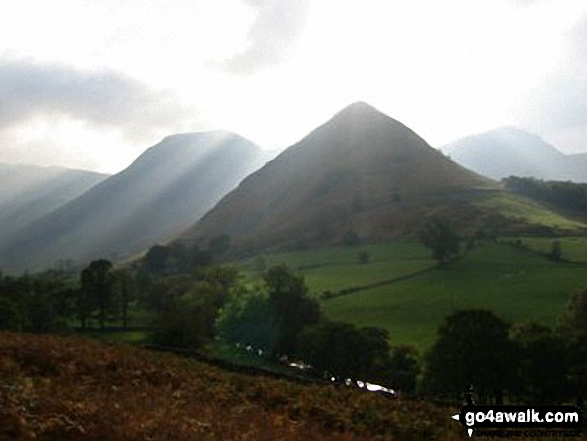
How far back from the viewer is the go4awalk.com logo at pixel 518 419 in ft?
69.4

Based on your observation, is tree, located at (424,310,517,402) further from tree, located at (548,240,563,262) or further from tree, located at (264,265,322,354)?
tree, located at (548,240,563,262)

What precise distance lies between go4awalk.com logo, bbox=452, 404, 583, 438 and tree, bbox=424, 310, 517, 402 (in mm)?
58304

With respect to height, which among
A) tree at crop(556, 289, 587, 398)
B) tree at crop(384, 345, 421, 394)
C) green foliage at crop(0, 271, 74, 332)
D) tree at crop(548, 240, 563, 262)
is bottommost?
tree at crop(384, 345, 421, 394)

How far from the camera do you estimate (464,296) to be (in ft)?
425

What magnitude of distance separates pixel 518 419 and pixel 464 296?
112 m

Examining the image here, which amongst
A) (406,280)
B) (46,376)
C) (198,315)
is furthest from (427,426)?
(406,280)

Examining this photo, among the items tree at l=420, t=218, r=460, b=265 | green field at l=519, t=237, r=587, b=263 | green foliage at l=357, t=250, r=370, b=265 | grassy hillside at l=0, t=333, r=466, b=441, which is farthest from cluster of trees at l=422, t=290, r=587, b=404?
green foliage at l=357, t=250, r=370, b=265

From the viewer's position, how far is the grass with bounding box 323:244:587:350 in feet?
377

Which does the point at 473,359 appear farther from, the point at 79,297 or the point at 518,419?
the point at 79,297

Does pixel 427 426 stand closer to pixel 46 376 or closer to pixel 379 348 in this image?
pixel 46 376

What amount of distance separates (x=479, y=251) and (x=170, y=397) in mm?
157904

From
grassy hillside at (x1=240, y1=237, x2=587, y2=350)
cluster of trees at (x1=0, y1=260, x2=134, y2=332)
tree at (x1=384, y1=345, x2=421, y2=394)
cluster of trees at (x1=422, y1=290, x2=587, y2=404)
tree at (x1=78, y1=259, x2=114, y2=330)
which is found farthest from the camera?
tree at (x1=78, y1=259, x2=114, y2=330)

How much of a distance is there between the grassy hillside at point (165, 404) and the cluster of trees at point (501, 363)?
51521 millimetres

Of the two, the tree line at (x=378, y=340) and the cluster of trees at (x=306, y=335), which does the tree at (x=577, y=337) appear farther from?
the cluster of trees at (x=306, y=335)
